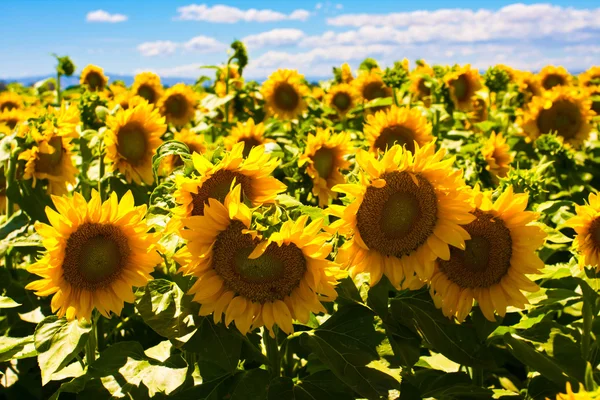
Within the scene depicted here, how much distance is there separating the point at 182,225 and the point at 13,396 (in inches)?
65.6

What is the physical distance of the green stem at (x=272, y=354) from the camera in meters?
2.28

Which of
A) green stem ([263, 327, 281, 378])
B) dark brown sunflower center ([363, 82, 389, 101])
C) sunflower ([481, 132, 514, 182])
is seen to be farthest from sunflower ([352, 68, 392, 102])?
green stem ([263, 327, 281, 378])

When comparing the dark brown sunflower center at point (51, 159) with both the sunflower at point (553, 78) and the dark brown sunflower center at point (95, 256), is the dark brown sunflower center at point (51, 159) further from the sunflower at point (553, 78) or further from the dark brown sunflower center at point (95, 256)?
the sunflower at point (553, 78)

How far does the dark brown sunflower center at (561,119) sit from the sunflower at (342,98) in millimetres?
1713

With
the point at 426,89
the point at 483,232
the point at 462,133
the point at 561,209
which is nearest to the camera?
the point at 483,232

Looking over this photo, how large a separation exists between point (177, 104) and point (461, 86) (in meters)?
2.52

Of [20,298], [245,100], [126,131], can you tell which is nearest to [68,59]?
[245,100]

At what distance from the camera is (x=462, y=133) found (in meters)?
4.77

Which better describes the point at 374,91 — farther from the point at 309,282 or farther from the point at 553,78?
the point at 309,282

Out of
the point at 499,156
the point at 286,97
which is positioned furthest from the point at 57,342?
the point at 286,97

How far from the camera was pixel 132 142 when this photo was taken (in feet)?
10.9

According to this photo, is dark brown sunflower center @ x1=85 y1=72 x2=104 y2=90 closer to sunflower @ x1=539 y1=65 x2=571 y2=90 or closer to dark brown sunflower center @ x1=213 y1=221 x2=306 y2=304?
sunflower @ x1=539 y1=65 x2=571 y2=90

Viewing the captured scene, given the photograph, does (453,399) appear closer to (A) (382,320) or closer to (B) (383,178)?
(A) (382,320)

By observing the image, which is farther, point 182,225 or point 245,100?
point 245,100
